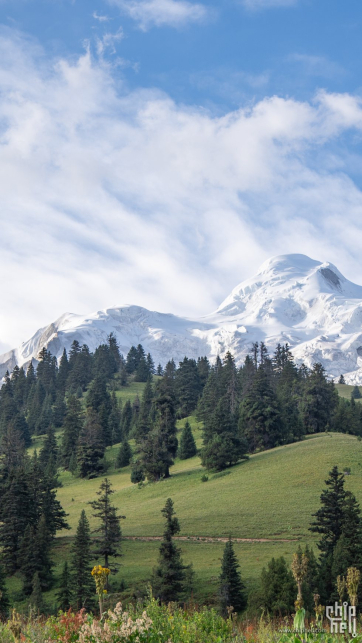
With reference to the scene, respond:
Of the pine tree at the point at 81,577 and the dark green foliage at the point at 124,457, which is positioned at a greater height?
the dark green foliage at the point at 124,457

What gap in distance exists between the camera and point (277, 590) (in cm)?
2581

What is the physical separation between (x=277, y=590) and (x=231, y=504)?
31.9 m

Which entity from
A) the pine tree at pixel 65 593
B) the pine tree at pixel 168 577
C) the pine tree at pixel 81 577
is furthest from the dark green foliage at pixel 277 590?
the pine tree at pixel 65 593

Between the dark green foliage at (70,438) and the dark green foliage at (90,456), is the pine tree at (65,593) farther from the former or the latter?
the dark green foliage at (70,438)

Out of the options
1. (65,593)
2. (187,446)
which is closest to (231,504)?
(65,593)

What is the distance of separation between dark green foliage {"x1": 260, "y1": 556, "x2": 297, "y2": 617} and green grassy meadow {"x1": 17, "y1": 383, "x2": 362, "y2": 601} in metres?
5.24

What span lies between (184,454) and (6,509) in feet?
148

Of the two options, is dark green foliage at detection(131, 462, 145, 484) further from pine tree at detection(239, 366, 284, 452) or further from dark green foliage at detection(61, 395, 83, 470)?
dark green foliage at detection(61, 395, 83, 470)

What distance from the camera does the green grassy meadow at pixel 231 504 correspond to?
40.4 metres

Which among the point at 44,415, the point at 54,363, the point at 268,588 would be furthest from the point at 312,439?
the point at 54,363

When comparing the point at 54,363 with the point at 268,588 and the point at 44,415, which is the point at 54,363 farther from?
the point at 268,588

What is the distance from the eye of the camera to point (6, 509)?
4875 centimetres

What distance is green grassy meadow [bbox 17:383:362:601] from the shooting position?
40406 millimetres

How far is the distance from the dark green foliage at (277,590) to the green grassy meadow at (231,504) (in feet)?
17.2
